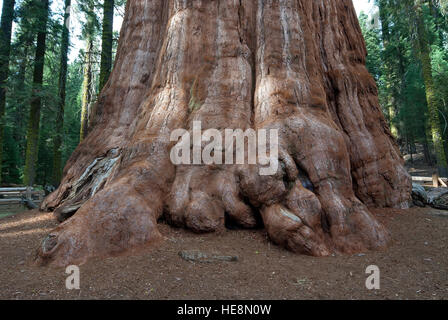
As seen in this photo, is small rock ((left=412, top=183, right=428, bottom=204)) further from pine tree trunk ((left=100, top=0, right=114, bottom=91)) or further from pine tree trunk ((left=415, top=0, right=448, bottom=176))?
pine tree trunk ((left=100, top=0, right=114, bottom=91))

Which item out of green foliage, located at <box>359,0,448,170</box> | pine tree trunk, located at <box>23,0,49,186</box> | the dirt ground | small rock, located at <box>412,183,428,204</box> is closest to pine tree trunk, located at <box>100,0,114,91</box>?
pine tree trunk, located at <box>23,0,49,186</box>

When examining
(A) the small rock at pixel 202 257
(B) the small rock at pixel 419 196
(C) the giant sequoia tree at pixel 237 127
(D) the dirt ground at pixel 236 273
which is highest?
(C) the giant sequoia tree at pixel 237 127

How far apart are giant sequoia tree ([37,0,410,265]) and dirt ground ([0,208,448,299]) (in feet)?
0.82

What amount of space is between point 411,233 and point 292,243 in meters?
2.70

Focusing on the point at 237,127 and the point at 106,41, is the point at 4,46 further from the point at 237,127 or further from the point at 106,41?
the point at 237,127


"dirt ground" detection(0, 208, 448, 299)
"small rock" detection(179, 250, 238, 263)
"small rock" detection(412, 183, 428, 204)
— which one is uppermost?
"small rock" detection(412, 183, 428, 204)

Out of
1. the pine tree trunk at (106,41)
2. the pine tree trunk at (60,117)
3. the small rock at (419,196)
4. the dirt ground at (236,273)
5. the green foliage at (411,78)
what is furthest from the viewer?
the green foliage at (411,78)

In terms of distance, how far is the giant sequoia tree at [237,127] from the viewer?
4.30 meters

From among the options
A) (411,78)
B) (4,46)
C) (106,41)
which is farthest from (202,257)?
(411,78)

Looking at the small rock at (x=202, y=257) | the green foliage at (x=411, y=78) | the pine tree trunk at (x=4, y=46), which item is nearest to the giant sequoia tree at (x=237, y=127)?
the small rock at (x=202, y=257)

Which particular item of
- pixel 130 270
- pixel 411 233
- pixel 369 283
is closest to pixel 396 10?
pixel 411 233

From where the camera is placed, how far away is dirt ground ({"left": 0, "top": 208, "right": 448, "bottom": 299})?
9.91 ft

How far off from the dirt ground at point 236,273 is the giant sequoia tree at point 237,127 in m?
0.25

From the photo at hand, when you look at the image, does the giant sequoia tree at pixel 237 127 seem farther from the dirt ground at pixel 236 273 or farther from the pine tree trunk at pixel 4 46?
the pine tree trunk at pixel 4 46
